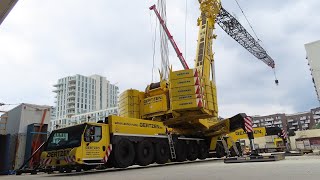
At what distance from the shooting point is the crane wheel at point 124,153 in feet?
38.2

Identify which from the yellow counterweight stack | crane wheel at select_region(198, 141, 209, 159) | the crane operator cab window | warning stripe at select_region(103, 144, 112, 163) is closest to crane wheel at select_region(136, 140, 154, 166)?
warning stripe at select_region(103, 144, 112, 163)

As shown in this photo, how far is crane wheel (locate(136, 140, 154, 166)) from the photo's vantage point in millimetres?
12508

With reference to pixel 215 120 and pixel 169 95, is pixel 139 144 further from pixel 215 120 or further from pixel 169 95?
pixel 215 120

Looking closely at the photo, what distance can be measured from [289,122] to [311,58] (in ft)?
283

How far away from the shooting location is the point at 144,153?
12.8 metres

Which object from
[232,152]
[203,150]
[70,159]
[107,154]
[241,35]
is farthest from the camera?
[241,35]

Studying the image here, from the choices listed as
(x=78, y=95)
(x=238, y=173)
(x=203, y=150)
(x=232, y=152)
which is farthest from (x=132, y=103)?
(x=78, y=95)

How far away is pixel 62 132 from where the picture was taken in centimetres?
1154

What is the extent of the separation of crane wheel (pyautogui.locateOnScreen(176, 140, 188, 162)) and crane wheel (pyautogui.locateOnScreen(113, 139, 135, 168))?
3.49m

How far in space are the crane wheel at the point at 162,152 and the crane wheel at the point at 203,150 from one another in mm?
3428

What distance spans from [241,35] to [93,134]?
3067 centimetres

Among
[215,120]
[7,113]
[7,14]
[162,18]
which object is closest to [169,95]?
[215,120]

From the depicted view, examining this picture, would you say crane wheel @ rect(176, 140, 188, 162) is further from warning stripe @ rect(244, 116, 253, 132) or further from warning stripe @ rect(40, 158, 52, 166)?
warning stripe @ rect(40, 158, 52, 166)

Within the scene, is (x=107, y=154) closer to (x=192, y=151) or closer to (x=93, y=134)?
(x=93, y=134)
